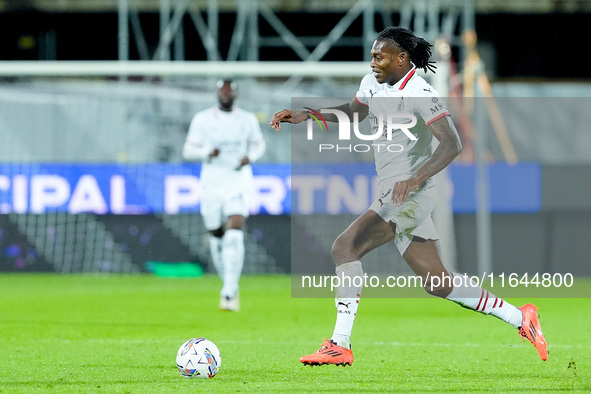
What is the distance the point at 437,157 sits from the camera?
675cm

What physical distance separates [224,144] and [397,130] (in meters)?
5.48

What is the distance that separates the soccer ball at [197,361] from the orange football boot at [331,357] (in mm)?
588

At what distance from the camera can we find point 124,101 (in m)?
17.9

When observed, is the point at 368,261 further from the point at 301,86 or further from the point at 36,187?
the point at 36,187

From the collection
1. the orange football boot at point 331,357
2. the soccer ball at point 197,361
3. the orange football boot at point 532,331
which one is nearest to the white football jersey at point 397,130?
the orange football boot at point 331,357

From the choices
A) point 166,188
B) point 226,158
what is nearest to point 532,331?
point 226,158

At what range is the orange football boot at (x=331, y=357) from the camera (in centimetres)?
678

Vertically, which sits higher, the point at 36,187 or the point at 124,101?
the point at 124,101

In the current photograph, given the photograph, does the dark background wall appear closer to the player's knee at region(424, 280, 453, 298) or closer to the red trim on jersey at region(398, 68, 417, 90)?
the red trim on jersey at region(398, 68, 417, 90)

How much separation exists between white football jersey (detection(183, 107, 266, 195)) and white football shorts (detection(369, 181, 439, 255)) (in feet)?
17.2

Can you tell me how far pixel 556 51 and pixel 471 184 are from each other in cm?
1065

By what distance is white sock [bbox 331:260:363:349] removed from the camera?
689 centimetres

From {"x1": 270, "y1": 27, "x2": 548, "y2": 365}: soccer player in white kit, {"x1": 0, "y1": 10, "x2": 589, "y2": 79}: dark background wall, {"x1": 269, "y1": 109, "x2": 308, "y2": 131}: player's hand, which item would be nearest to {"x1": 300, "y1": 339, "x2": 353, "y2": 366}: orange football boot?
{"x1": 270, "y1": 27, "x2": 548, "y2": 365}: soccer player in white kit

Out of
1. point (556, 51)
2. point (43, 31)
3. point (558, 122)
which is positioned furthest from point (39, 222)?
point (556, 51)
